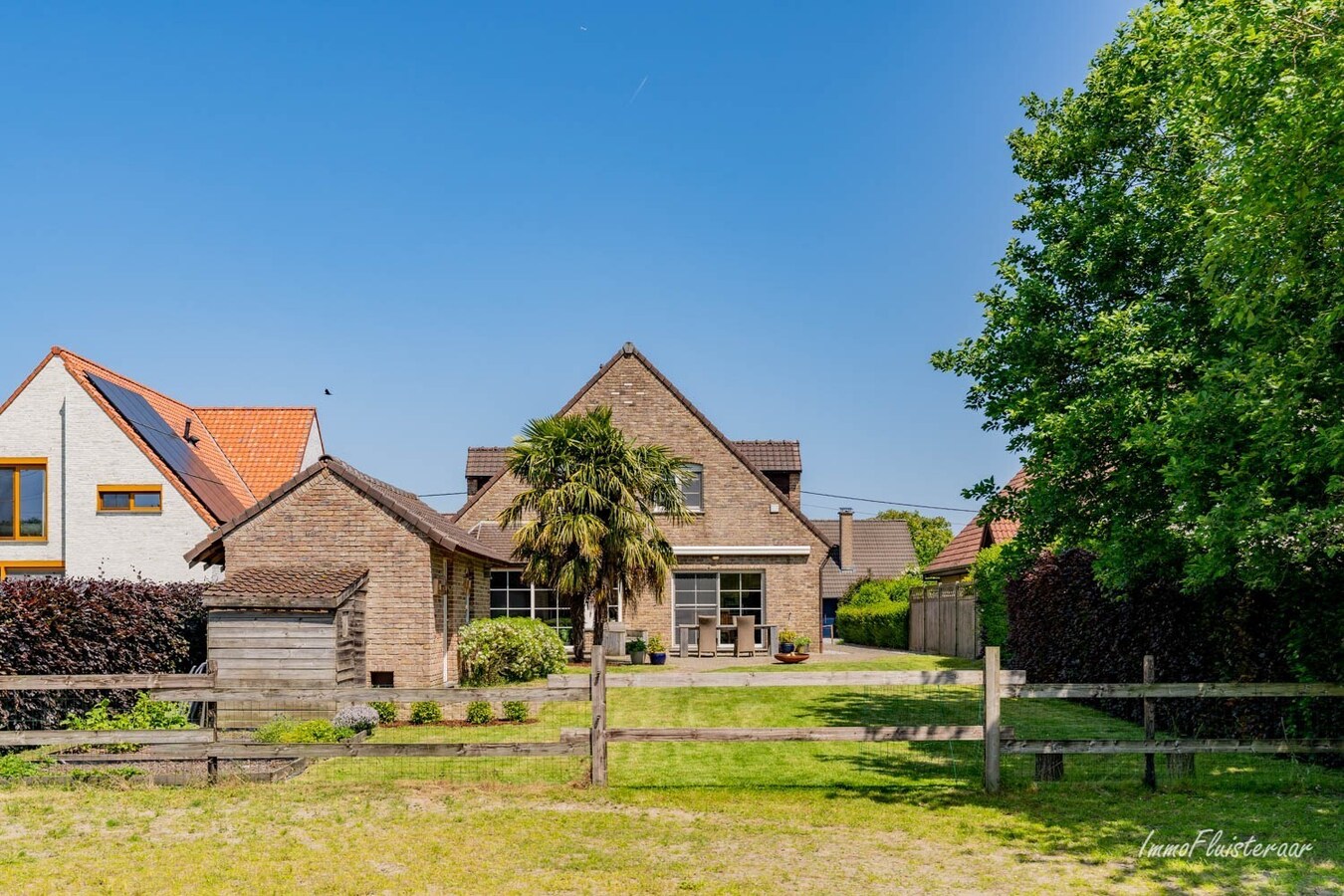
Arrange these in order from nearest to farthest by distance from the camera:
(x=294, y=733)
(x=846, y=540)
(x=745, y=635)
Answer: (x=294, y=733) < (x=745, y=635) < (x=846, y=540)

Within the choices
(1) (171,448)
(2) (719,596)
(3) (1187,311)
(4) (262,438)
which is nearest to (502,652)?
(3) (1187,311)

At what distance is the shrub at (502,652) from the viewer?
18.1m

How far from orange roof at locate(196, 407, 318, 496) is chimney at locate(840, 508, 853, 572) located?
24.7 meters

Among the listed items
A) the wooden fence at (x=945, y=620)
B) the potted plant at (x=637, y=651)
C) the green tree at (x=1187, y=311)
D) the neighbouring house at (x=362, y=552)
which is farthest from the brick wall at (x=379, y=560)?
the wooden fence at (x=945, y=620)

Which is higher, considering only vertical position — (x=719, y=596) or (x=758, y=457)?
(x=758, y=457)

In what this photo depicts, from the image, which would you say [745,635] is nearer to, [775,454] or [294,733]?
[775,454]

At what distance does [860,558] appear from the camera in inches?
1949

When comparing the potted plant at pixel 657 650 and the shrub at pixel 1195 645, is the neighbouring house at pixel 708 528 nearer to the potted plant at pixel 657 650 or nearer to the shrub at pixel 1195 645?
the potted plant at pixel 657 650

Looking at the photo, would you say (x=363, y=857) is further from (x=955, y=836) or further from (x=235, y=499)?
(x=235, y=499)

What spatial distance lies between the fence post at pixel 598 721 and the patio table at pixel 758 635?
18106 mm

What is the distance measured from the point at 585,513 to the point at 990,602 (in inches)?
381

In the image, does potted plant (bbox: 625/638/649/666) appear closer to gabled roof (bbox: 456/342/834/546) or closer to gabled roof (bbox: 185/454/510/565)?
gabled roof (bbox: 456/342/834/546)

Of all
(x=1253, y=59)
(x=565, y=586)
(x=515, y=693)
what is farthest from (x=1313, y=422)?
(x=565, y=586)

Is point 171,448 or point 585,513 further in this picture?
point 171,448
